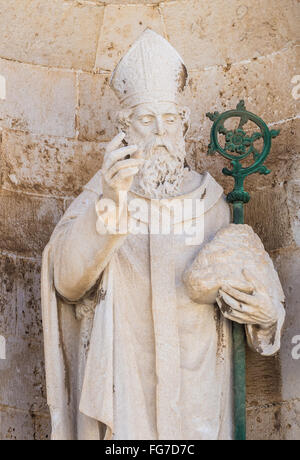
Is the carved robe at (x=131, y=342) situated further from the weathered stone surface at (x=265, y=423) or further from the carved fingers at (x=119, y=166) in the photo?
the weathered stone surface at (x=265, y=423)

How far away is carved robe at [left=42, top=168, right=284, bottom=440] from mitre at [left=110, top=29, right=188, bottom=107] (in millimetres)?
459

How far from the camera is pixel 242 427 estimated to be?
6988 mm

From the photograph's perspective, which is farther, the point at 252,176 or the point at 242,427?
the point at 252,176

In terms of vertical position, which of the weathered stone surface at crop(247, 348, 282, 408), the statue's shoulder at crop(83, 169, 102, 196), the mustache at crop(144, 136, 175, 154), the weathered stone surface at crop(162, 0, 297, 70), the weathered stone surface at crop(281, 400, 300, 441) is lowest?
the weathered stone surface at crop(281, 400, 300, 441)

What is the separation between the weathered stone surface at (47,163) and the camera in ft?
25.7

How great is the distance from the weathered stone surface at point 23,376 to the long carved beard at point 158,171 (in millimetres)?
813

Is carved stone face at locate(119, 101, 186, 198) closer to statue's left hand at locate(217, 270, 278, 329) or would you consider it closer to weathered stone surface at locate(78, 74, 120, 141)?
statue's left hand at locate(217, 270, 278, 329)

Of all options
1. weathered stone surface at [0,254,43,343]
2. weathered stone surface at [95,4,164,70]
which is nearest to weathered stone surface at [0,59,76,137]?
weathered stone surface at [95,4,164,70]

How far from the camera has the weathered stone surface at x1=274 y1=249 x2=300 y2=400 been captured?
737 centimetres

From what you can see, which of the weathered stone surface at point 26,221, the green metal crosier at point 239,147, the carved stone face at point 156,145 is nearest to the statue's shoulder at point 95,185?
the carved stone face at point 156,145

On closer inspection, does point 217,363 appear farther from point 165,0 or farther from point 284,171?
point 165,0

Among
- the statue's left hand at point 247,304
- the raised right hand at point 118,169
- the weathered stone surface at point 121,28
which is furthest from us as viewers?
the weathered stone surface at point 121,28
